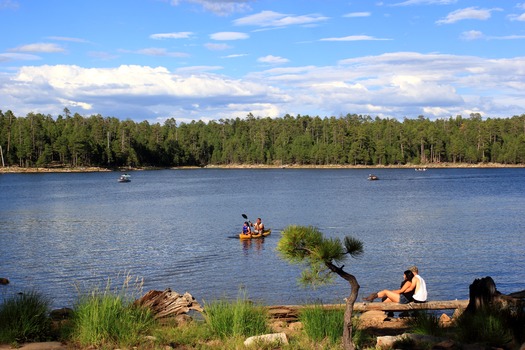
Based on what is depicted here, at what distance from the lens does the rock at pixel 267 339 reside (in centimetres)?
1027

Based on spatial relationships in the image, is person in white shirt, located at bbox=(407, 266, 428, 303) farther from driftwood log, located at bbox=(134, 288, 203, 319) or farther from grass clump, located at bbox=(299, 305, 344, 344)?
driftwood log, located at bbox=(134, 288, 203, 319)

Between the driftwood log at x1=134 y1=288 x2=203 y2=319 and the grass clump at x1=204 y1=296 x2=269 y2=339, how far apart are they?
1543mm

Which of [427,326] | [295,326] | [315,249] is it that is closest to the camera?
[315,249]

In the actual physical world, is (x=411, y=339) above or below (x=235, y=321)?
below

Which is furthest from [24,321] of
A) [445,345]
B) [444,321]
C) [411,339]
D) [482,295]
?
[444,321]

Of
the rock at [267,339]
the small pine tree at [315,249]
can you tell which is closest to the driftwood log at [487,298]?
the small pine tree at [315,249]

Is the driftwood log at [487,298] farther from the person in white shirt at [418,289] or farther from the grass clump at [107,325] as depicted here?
the grass clump at [107,325]

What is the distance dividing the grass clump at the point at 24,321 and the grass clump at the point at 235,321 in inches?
115

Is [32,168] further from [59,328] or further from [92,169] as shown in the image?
[59,328]

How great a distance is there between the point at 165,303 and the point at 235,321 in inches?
98.8

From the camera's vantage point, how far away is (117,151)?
634 feet

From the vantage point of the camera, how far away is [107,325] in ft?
34.1

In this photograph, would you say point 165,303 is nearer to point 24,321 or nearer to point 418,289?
point 24,321

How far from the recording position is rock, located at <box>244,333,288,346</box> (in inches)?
404
